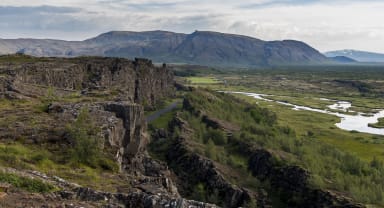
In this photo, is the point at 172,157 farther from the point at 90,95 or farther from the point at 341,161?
the point at 341,161

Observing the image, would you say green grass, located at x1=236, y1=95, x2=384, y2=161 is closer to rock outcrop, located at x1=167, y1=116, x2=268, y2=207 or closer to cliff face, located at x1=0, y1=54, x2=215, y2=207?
rock outcrop, located at x1=167, y1=116, x2=268, y2=207

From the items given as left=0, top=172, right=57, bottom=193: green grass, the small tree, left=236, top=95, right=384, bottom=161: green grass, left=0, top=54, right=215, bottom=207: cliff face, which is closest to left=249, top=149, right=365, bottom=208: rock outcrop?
A: left=0, top=54, right=215, bottom=207: cliff face

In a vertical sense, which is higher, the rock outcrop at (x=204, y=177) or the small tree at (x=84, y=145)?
the small tree at (x=84, y=145)

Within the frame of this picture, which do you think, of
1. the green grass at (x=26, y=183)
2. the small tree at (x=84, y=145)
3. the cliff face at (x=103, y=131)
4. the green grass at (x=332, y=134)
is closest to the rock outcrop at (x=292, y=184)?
the cliff face at (x=103, y=131)

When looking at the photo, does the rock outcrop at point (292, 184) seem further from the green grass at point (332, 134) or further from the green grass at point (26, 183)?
the green grass at point (26, 183)

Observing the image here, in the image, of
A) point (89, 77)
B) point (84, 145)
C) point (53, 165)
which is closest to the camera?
point (53, 165)

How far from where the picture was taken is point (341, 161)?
93.9 m

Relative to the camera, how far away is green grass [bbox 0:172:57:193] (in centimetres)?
2843

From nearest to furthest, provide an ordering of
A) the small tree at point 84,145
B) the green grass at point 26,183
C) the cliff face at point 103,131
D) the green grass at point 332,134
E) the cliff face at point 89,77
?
the cliff face at point 103,131, the green grass at point 26,183, the small tree at point 84,145, the cliff face at point 89,77, the green grass at point 332,134

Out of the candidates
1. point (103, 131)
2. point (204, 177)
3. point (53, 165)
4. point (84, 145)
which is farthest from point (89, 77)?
point (53, 165)

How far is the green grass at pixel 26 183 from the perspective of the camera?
93.3ft

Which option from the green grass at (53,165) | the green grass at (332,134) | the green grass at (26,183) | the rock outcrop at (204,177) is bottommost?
the green grass at (332,134)

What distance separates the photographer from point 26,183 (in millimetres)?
28922

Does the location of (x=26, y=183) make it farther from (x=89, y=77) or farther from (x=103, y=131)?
(x=89, y=77)
